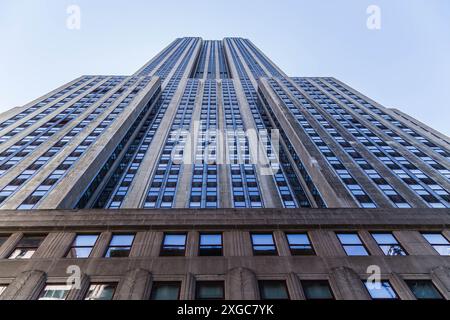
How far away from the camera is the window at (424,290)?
561 inches

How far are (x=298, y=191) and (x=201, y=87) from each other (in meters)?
53.5

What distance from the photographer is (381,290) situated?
1452cm

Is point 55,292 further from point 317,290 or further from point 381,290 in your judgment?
point 381,290

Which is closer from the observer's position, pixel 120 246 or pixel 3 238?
pixel 120 246

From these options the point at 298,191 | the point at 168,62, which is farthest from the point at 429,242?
the point at 168,62

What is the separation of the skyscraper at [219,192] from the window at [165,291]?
97 mm

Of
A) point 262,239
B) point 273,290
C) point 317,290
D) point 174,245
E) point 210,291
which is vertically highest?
point 174,245

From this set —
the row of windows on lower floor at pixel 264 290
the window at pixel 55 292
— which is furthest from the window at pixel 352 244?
the window at pixel 55 292

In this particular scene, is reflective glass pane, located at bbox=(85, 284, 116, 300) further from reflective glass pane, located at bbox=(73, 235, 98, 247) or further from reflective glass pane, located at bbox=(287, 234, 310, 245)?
reflective glass pane, located at bbox=(287, 234, 310, 245)

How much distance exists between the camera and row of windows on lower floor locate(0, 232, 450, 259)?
17.0m

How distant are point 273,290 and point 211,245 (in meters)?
4.47

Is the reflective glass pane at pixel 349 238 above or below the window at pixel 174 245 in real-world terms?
below
